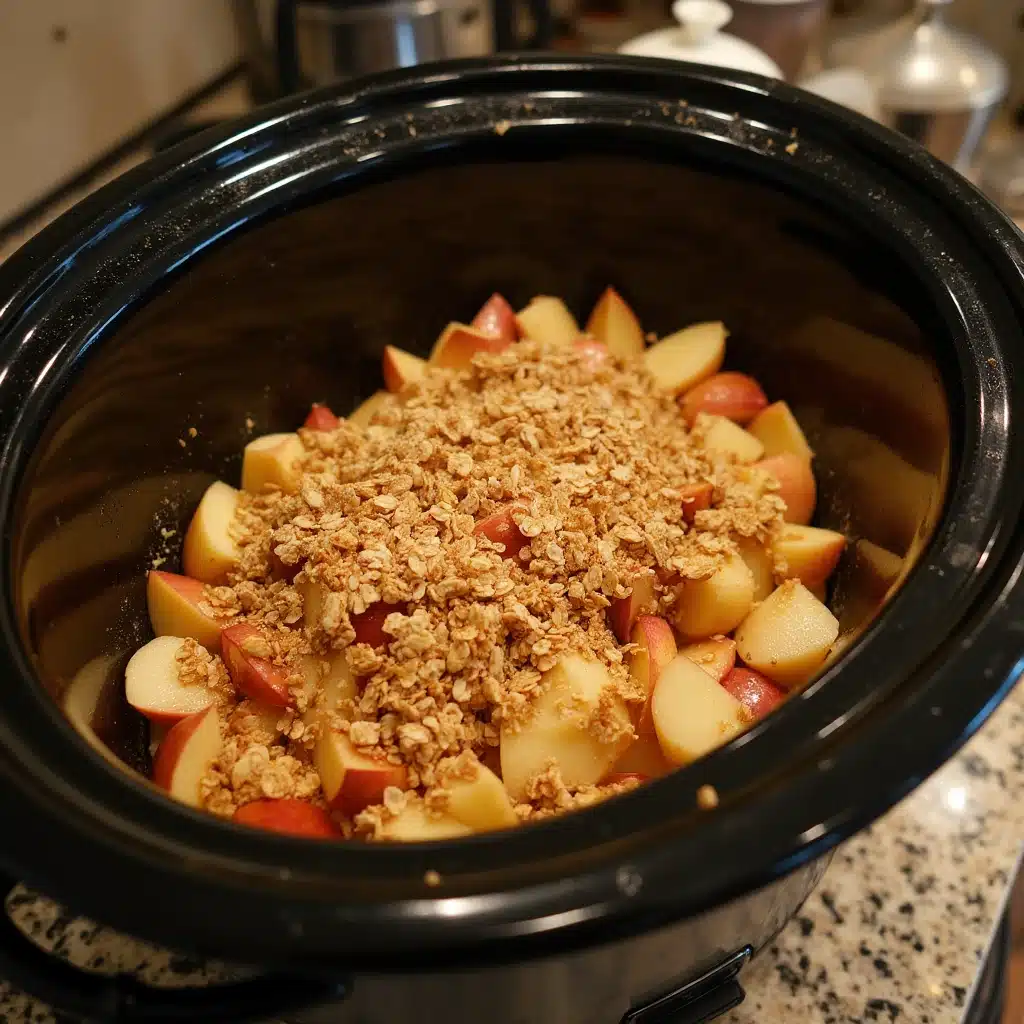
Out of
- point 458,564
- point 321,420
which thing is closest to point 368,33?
point 321,420

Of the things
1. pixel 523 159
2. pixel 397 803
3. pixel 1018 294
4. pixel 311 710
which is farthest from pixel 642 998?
pixel 523 159

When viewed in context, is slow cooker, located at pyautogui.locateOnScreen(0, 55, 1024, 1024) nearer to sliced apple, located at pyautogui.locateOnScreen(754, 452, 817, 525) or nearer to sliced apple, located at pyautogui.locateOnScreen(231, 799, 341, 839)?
sliced apple, located at pyautogui.locateOnScreen(754, 452, 817, 525)

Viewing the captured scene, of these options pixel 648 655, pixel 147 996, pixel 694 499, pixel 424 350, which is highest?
pixel 424 350

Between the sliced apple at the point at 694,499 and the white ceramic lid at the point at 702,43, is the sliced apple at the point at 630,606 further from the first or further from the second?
the white ceramic lid at the point at 702,43

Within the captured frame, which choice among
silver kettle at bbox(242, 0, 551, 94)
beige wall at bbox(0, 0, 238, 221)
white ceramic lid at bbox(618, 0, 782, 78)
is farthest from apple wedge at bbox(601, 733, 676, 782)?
beige wall at bbox(0, 0, 238, 221)

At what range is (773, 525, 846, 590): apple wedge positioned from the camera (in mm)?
806

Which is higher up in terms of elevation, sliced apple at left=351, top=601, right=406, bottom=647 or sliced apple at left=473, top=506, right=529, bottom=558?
sliced apple at left=473, top=506, right=529, bottom=558

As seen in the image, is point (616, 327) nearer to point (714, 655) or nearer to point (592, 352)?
point (592, 352)

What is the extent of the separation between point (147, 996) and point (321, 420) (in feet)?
1.92

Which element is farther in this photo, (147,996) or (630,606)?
(630,606)

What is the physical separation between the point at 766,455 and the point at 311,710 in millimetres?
493

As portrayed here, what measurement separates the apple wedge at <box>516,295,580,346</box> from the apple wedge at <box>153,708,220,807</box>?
1.64ft

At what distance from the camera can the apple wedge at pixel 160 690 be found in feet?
2.39

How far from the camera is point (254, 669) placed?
28.0 inches
